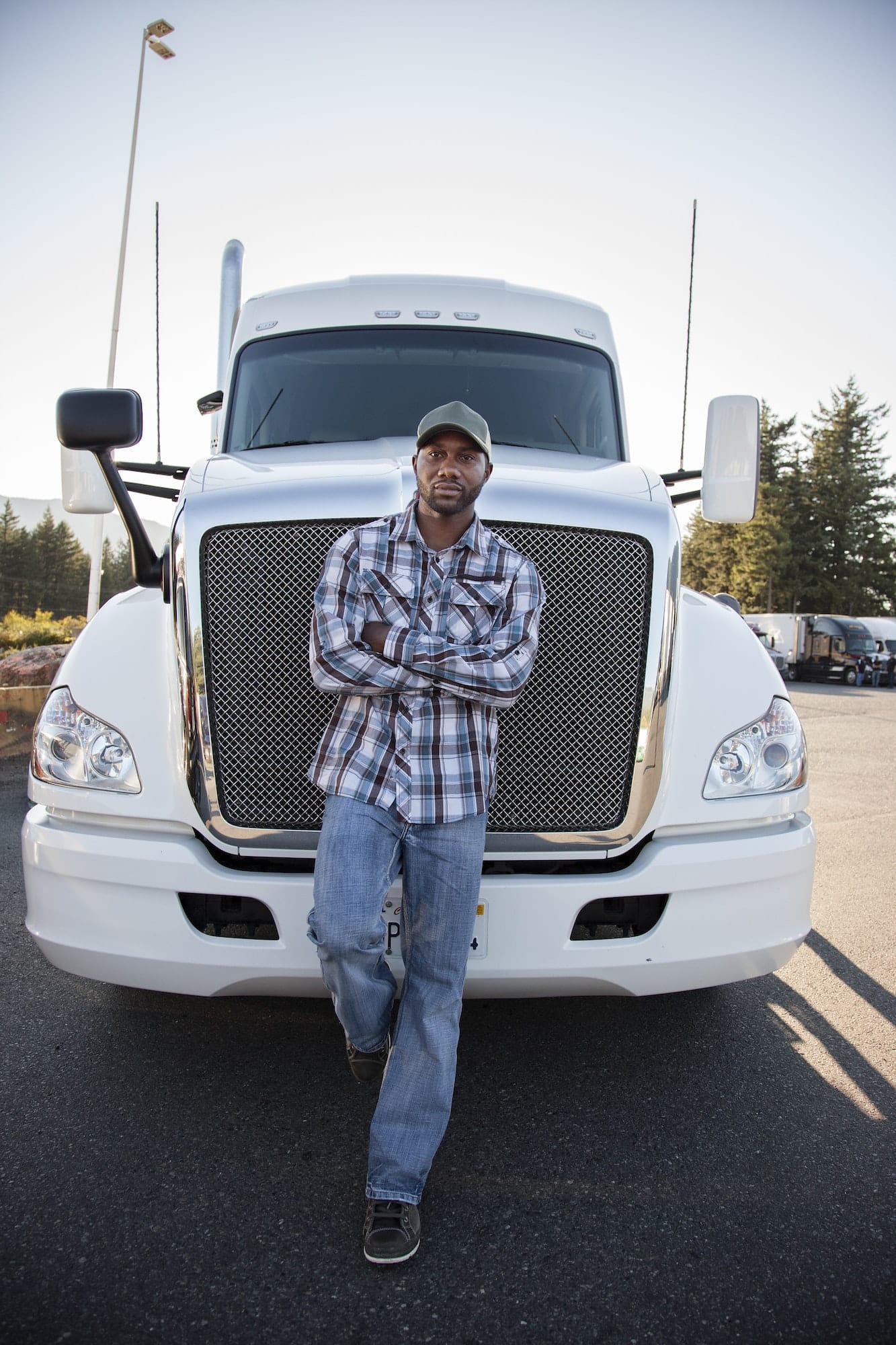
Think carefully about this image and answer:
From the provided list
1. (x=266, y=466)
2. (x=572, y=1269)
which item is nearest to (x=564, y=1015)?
(x=572, y=1269)

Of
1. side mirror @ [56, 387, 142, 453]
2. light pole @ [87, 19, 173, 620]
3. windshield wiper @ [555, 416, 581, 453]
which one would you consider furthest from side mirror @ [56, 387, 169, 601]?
light pole @ [87, 19, 173, 620]

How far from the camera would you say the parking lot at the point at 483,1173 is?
2.01 meters

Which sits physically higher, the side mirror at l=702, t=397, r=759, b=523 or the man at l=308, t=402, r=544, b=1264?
the side mirror at l=702, t=397, r=759, b=523

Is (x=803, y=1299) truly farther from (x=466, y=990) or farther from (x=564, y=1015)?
(x=564, y=1015)

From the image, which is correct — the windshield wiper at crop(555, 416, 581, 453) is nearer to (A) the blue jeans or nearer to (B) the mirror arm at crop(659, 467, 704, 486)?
(B) the mirror arm at crop(659, 467, 704, 486)

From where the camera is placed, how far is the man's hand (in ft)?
7.78

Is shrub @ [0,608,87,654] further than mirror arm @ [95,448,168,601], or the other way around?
shrub @ [0,608,87,654]

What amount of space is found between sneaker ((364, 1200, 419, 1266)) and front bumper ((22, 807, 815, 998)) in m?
0.58

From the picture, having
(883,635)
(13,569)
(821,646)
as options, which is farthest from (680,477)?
(13,569)

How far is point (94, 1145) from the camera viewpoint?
2.62 m

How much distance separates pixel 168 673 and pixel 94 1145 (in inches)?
52.0

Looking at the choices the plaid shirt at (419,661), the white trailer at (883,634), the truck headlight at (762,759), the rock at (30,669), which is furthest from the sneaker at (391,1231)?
the white trailer at (883,634)

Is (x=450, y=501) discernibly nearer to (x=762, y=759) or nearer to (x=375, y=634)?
(x=375, y=634)

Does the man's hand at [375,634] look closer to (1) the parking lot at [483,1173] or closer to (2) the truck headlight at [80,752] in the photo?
(2) the truck headlight at [80,752]
